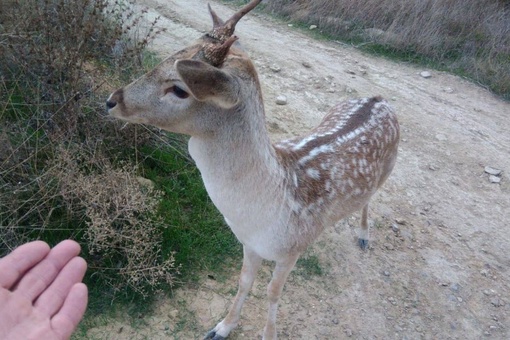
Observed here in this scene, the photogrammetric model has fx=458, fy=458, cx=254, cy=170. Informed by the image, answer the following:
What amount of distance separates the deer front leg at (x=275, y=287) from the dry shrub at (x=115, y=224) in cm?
A: 88

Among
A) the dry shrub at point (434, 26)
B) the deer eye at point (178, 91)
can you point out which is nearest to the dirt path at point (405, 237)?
the dry shrub at point (434, 26)

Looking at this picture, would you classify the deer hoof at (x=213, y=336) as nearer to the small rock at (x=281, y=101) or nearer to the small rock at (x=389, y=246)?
the small rock at (x=389, y=246)

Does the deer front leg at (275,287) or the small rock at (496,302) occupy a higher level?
the deer front leg at (275,287)

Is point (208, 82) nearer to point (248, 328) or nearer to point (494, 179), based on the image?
point (248, 328)

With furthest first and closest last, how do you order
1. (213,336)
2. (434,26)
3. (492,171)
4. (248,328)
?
(434,26)
(492,171)
(248,328)
(213,336)

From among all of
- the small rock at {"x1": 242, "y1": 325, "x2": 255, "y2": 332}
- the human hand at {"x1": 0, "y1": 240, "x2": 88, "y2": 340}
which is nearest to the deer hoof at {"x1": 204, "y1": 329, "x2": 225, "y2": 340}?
the small rock at {"x1": 242, "y1": 325, "x2": 255, "y2": 332}

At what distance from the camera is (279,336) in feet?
13.1

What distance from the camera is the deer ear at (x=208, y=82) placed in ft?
7.61

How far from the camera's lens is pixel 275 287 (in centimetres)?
364

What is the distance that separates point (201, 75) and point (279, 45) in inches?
294

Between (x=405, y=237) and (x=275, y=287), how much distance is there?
227cm

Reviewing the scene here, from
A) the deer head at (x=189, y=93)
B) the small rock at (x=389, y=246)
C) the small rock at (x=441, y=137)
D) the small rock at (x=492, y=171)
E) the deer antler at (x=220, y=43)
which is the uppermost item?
the deer antler at (x=220, y=43)

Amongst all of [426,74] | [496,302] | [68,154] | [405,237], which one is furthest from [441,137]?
[68,154]

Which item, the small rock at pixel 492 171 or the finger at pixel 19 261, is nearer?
the finger at pixel 19 261
